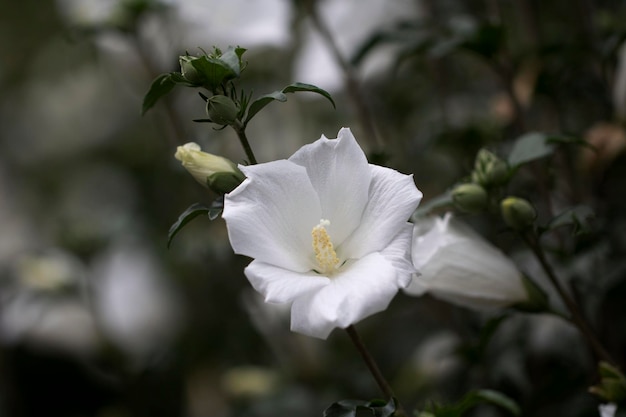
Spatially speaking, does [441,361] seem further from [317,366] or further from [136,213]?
[136,213]

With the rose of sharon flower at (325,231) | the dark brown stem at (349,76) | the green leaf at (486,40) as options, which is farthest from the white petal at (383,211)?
the dark brown stem at (349,76)

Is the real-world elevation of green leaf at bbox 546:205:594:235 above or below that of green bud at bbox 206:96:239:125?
below

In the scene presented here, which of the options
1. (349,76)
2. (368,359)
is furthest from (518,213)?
(349,76)

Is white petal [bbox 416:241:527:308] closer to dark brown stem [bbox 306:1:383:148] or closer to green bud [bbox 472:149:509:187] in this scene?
green bud [bbox 472:149:509:187]

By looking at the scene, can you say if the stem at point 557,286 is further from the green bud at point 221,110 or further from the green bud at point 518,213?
the green bud at point 221,110

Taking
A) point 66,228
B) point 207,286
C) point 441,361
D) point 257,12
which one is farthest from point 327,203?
point 207,286

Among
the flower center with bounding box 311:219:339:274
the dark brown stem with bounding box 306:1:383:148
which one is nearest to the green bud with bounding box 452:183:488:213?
the flower center with bounding box 311:219:339:274

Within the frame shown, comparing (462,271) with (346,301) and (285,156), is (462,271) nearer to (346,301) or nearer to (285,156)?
(346,301)
